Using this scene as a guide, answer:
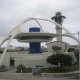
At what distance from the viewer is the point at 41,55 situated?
81.7 metres

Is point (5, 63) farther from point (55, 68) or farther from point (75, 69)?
point (75, 69)

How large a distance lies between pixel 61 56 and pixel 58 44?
35988mm

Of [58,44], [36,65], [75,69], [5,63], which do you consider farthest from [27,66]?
[58,44]

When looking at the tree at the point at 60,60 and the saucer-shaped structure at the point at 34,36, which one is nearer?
the tree at the point at 60,60

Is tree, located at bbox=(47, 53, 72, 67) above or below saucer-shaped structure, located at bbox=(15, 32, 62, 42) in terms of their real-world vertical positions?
below

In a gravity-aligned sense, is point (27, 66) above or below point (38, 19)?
below

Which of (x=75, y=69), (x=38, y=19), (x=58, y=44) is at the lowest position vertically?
(x=75, y=69)

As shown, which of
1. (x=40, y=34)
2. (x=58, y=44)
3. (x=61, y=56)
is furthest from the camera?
(x=58, y=44)

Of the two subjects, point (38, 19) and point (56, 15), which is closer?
point (38, 19)

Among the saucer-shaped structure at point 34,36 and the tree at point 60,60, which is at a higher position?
the saucer-shaped structure at point 34,36

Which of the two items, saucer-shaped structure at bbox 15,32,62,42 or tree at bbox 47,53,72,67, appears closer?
tree at bbox 47,53,72,67

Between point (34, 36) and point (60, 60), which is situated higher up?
point (34, 36)

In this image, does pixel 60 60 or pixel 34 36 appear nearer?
pixel 60 60

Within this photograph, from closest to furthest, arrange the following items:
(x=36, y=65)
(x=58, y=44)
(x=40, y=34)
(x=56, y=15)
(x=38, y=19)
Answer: (x=36, y=65)
(x=40, y=34)
(x=38, y=19)
(x=58, y=44)
(x=56, y=15)
